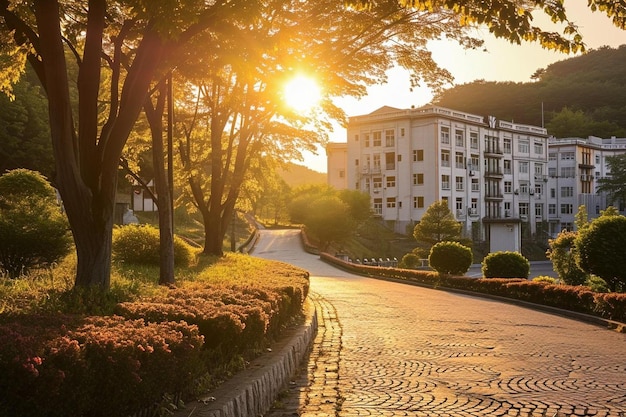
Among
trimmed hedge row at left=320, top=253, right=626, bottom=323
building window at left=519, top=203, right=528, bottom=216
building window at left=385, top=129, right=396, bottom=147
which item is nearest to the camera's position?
trimmed hedge row at left=320, top=253, right=626, bottom=323

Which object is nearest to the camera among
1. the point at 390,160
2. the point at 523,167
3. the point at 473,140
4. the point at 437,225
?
the point at 437,225

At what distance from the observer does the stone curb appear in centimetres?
526

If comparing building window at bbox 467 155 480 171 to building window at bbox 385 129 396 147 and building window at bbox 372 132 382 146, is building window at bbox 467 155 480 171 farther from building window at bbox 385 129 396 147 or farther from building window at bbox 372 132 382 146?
building window at bbox 372 132 382 146

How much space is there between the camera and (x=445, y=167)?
7612 cm

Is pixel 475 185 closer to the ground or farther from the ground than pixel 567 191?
closer to the ground

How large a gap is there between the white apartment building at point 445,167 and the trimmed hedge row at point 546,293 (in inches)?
1767

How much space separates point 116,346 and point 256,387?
193cm

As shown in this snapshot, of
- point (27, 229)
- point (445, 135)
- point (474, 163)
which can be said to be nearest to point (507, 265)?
point (27, 229)

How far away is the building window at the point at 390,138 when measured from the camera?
259ft

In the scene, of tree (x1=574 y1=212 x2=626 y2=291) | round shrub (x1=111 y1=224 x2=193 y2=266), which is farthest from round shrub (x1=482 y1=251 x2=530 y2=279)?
round shrub (x1=111 y1=224 x2=193 y2=266)

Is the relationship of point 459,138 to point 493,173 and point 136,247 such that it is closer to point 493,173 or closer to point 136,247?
point 493,173

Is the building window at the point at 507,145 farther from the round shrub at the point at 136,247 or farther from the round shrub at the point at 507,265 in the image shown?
the round shrub at the point at 136,247

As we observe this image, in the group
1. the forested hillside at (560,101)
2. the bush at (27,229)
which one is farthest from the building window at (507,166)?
the bush at (27,229)

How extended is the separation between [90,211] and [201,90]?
51.5 ft
